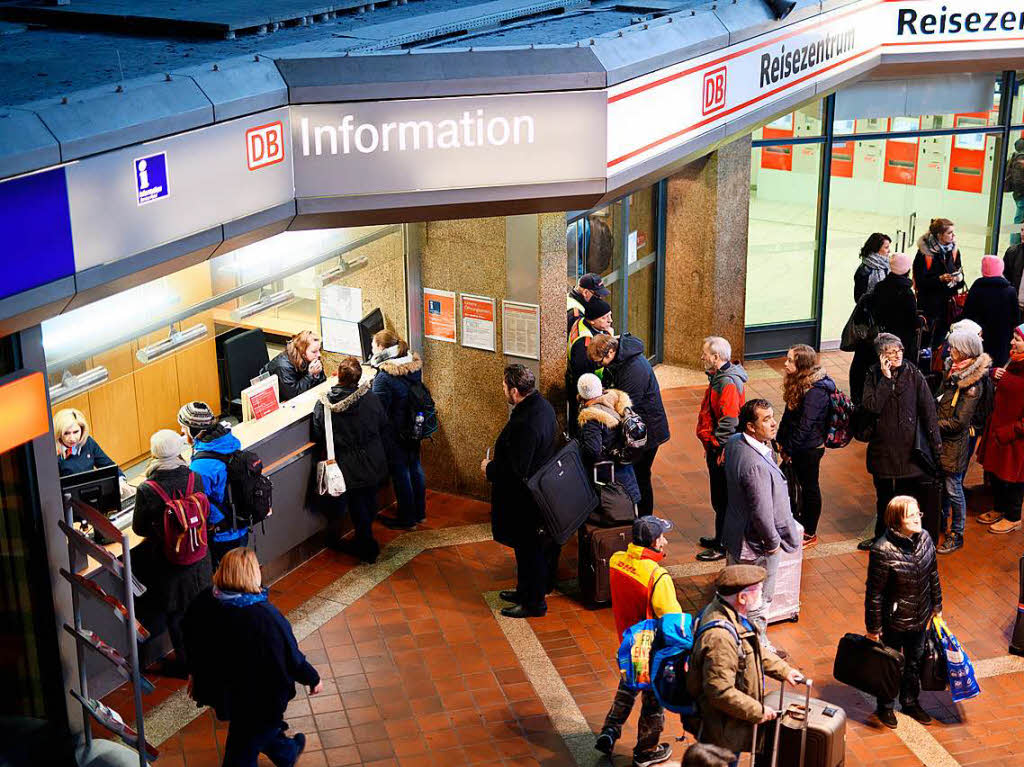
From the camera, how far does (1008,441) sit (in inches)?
397

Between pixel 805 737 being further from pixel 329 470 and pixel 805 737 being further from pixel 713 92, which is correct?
pixel 713 92

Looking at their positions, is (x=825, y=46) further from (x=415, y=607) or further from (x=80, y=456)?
(x=80, y=456)

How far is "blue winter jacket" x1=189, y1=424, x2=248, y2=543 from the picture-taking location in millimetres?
8562

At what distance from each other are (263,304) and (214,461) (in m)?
1.99

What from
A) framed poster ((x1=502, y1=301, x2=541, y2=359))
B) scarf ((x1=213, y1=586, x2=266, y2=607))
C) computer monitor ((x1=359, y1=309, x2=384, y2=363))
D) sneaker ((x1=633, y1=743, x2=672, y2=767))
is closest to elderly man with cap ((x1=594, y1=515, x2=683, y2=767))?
sneaker ((x1=633, y1=743, x2=672, y2=767))

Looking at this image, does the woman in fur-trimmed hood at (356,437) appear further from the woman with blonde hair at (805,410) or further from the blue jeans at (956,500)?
the blue jeans at (956,500)

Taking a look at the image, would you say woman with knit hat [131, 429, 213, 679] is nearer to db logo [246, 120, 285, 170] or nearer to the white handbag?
the white handbag

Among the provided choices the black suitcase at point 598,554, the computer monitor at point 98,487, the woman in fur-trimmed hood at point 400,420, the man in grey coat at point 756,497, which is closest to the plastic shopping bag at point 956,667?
the man in grey coat at point 756,497

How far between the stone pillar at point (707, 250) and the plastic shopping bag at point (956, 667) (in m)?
6.18

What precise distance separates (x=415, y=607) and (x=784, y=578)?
254 centimetres

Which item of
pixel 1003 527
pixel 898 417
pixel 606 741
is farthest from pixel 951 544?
pixel 606 741

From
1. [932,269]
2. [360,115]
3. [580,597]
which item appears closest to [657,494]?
[580,597]

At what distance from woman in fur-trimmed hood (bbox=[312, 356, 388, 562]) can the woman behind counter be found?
0.55m

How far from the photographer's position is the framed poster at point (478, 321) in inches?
417
